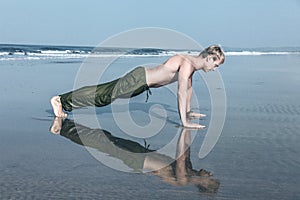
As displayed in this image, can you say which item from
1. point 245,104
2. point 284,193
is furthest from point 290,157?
point 245,104

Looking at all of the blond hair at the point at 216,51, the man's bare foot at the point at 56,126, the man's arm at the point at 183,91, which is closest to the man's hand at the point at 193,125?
the man's arm at the point at 183,91

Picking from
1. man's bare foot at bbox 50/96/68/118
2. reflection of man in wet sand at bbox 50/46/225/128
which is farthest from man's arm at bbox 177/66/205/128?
man's bare foot at bbox 50/96/68/118

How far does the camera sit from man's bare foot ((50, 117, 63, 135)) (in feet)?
17.5

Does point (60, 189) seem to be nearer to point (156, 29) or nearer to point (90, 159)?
point (90, 159)

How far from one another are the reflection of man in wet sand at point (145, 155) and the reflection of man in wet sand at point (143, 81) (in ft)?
1.58

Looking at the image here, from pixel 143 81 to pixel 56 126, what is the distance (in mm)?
1260

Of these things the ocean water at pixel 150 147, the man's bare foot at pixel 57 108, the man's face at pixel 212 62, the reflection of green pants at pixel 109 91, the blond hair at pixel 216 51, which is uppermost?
the blond hair at pixel 216 51

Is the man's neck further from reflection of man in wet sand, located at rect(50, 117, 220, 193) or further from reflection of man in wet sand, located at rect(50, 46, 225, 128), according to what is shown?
reflection of man in wet sand, located at rect(50, 117, 220, 193)

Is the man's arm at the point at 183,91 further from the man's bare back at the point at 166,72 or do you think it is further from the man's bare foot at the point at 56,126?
the man's bare foot at the point at 56,126

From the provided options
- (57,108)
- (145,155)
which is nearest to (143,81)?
(57,108)

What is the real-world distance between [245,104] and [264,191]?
4.65 meters

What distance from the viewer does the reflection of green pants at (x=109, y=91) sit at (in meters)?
6.12

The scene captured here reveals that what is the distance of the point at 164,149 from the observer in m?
4.53

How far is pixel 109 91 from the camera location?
242 inches
